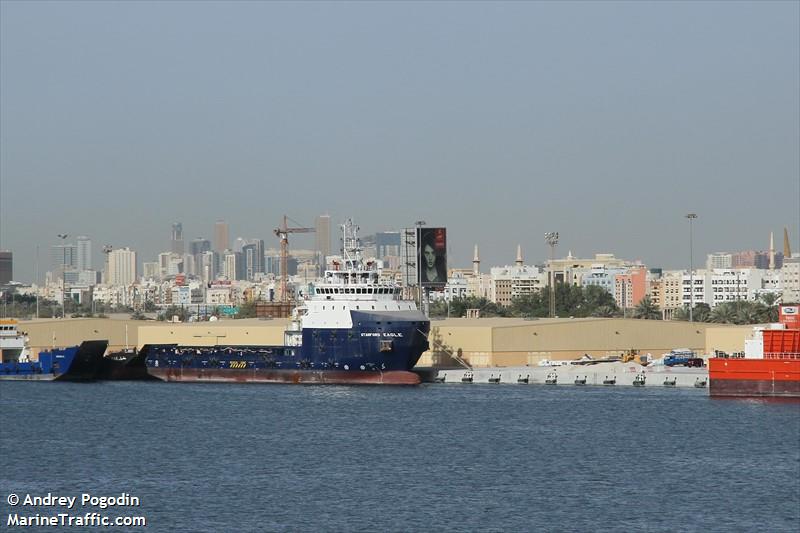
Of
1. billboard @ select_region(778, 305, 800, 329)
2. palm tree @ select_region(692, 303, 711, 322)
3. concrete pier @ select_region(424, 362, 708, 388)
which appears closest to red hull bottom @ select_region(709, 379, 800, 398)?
billboard @ select_region(778, 305, 800, 329)

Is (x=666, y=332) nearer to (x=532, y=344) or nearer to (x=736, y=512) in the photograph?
(x=532, y=344)

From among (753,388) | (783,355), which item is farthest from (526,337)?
(783,355)

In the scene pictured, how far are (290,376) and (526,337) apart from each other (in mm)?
16507

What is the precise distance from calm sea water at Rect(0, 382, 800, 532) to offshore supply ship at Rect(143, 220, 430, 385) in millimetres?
7332

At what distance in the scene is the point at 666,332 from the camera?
104 meters

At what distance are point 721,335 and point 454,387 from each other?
1907 centimetres

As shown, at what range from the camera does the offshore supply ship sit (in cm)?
8888

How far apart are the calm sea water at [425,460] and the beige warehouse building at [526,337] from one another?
640 inches

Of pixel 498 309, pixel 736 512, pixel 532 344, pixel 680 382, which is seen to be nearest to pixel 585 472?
pixel 736 512

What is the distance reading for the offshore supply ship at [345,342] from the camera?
8888 centimetres

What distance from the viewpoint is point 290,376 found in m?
92.9

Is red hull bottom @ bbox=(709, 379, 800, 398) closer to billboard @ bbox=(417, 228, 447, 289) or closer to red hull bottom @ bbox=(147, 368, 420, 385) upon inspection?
red hull bottom @ bbox=(147, 368, 420, 385)

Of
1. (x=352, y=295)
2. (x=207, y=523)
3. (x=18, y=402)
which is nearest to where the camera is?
(x=207, y=523)

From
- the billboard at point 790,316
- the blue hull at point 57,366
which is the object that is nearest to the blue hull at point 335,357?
the blue hull at point 57,366
